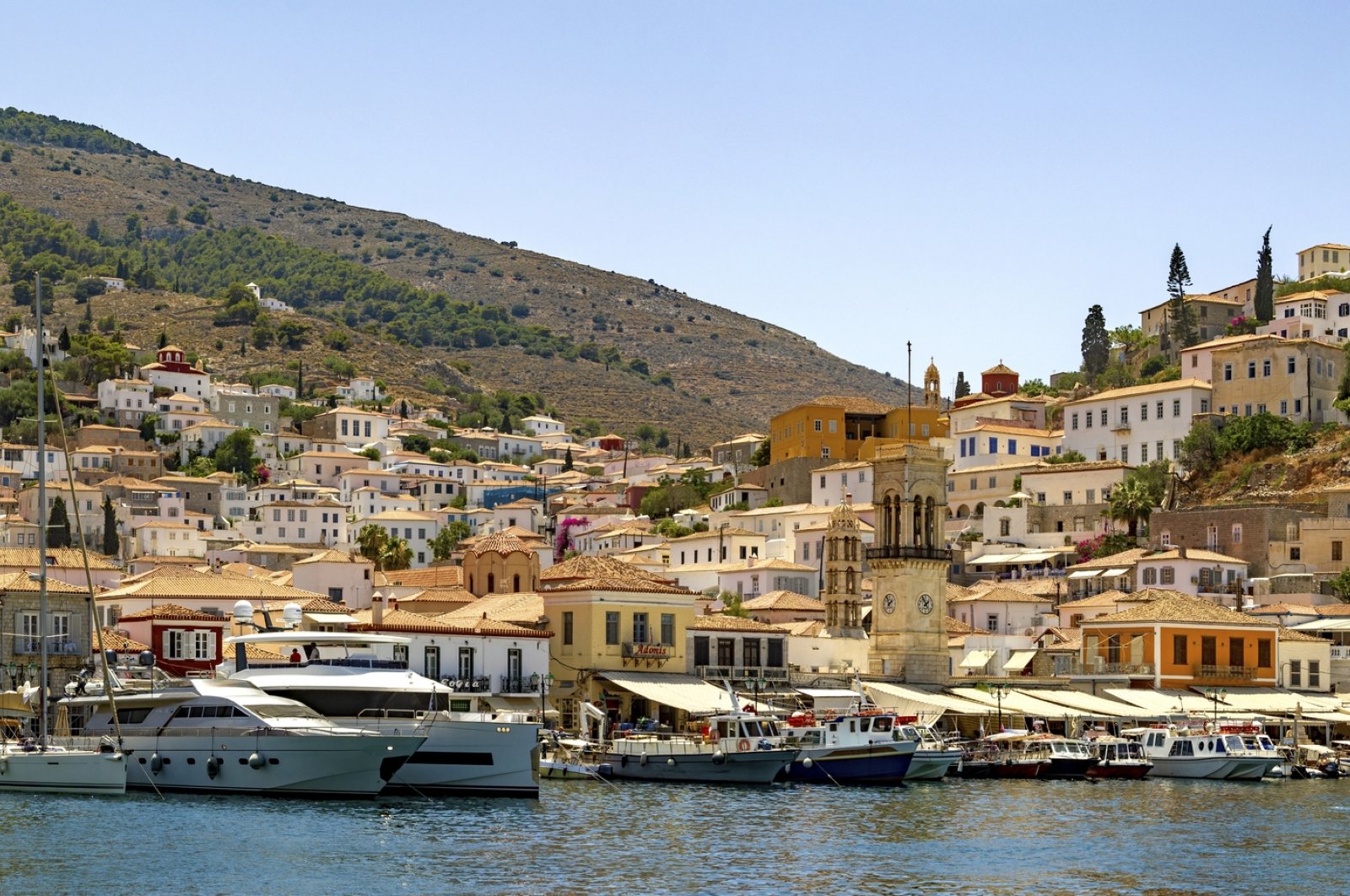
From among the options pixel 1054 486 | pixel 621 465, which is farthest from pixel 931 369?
pixel 621 465

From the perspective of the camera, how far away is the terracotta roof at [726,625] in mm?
74500

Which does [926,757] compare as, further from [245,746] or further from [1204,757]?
[245,746]

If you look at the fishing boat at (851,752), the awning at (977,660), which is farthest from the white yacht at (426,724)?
the awning at (977,660)

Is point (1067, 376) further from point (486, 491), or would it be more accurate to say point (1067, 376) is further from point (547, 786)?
point (547, 786)

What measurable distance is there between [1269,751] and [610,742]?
22290mm

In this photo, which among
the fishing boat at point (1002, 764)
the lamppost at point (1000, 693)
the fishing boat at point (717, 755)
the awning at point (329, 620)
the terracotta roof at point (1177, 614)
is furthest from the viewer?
the terracotta roof at point (1177, 614)

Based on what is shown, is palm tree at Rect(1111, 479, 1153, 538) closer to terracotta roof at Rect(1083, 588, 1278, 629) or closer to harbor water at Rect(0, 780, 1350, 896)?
terracotta roof at Rect(1083, 588, 1278, 629)

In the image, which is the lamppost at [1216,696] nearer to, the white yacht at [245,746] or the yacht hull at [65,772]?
the white yacht at [245,746]

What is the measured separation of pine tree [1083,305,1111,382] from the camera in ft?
464

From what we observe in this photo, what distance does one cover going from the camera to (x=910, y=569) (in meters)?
78.2

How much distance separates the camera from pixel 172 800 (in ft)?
Result: 164

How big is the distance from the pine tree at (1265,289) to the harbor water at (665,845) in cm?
7691

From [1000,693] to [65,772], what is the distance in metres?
36.1

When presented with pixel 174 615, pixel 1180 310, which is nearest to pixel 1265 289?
pixel 1180 310
